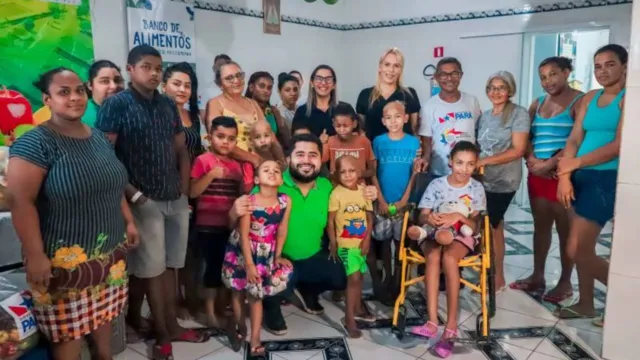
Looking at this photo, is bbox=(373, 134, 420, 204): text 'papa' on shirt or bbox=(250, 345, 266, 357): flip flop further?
bbox=(373, 134, 420, 204): text 'papa' on shirt

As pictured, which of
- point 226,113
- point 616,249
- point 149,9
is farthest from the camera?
point 149,9

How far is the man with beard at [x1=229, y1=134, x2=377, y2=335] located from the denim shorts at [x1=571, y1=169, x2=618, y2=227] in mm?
1072

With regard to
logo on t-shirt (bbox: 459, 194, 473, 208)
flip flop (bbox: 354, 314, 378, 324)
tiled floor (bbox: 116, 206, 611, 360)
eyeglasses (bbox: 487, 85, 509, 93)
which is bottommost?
tiled floor (bbox: 116, 206, 611, 360)

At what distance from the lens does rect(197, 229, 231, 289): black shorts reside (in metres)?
2.67

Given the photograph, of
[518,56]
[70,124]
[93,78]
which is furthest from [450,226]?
[518,56]

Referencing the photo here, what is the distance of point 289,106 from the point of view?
11.9 feet

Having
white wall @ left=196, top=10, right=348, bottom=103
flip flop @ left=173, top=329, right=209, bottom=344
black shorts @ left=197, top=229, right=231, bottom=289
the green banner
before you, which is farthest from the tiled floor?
white wall @ left=196, top=10, right=348, bottom=103

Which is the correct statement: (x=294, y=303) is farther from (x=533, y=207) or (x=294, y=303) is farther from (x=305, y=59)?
(x=305, y=59)

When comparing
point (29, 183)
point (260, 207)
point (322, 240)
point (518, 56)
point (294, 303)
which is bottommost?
point (294, 303)

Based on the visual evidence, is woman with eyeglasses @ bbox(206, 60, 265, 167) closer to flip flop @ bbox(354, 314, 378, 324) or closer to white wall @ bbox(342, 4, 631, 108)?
flip flop @ bbox(354, 314, 378, 324)

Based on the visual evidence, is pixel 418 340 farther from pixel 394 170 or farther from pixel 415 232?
pixel 394 170

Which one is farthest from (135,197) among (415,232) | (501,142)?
(501,142)

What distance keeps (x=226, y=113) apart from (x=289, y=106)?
33.3 inches

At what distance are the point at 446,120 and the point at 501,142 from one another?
35 cm
